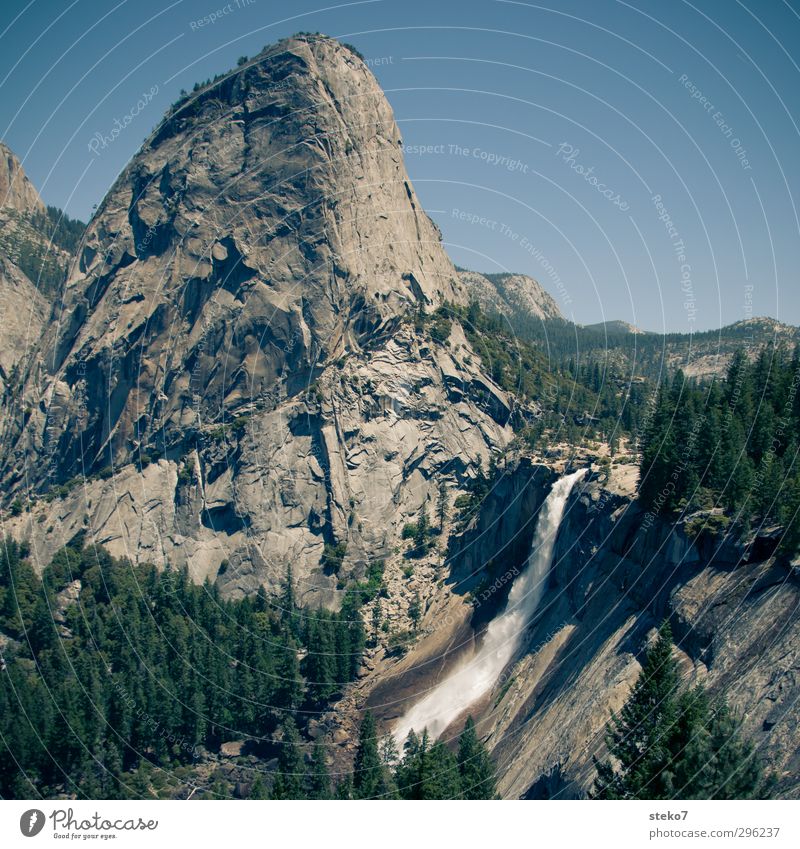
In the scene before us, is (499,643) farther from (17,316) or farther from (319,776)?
(17,316)

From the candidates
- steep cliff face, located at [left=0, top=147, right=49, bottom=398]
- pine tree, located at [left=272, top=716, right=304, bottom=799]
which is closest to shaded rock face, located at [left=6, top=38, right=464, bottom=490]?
steep cliff face, located at [left=0, top=147, right=49, bottom=398]

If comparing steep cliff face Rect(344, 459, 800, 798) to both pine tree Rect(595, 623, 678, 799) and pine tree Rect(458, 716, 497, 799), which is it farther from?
pine tree Rect(595, 623, 678, 799)

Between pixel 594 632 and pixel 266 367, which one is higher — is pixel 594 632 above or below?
below

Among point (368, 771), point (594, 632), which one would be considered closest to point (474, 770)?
point (368, 771)

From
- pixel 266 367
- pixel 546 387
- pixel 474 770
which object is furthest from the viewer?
pixel 546 387

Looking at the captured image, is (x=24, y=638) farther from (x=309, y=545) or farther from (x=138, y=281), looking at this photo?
(x=138, y=281)

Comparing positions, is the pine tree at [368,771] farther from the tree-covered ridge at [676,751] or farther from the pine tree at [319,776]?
the tree-covered ridge at [676,751]

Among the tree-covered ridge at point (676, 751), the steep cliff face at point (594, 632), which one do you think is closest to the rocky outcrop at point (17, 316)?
the steep cliff face at point (594, 632)
